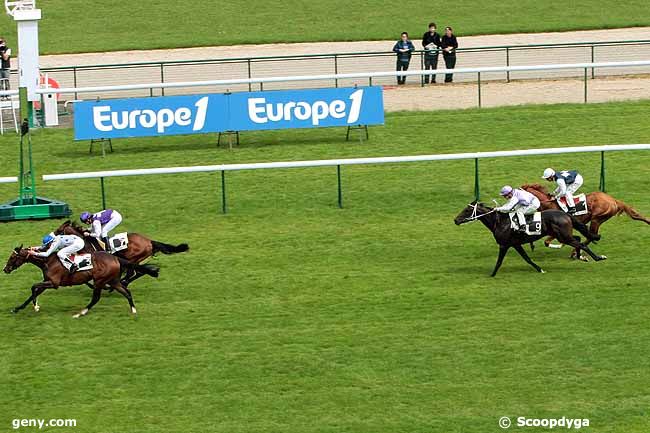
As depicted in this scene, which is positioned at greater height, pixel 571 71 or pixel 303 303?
pixel 571 71

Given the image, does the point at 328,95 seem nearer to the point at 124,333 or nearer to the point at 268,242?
the point at 268,242

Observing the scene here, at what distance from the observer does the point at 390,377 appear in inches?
634

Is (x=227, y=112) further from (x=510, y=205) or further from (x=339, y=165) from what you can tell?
(x=510, y=205)

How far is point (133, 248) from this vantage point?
19.3 metres

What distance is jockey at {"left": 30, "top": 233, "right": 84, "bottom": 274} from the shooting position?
18359 mm

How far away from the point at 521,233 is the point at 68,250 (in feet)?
20.5

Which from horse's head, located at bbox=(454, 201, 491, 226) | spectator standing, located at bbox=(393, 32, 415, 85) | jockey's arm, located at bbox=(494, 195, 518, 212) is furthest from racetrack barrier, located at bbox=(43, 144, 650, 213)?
spectator standing, located at bbox=(393, 32, 415, 85)

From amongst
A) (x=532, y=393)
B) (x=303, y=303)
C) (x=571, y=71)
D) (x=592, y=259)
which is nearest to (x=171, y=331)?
(x=303, y=303)

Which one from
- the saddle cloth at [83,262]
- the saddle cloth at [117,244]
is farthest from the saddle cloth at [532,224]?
the saddle cloth at [83,262]

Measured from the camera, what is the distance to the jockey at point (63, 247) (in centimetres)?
1836

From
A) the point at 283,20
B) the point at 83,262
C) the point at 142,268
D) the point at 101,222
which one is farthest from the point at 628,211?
the point at 283,20

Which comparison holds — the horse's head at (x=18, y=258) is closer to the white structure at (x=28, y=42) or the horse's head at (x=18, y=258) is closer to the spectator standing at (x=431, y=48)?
the white structure at (x=28, y=42)

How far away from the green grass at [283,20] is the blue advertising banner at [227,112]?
40.7ft

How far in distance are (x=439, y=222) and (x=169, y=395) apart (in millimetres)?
7894
